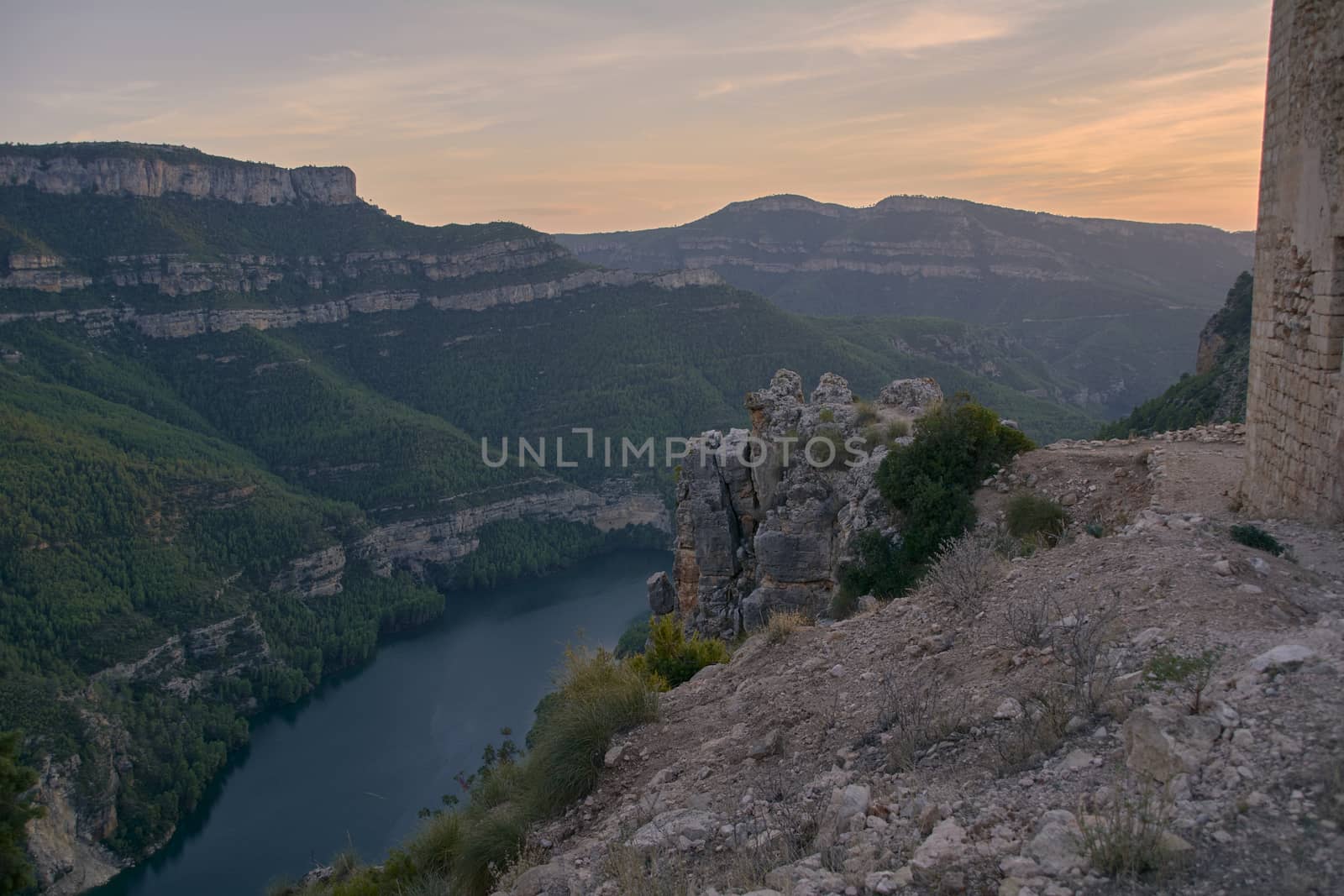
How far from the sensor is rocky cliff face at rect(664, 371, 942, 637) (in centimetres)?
1391

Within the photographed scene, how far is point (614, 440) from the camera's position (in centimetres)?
7712

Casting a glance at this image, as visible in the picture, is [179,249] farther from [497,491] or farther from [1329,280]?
[1329,280]

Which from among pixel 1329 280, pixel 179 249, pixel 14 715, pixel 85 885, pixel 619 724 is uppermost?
pixel 179 249

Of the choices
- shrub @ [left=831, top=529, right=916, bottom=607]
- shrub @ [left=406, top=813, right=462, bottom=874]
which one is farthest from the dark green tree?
shrub @ [left=831, top=529, right=916, bottom=607]

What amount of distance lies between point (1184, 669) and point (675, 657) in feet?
21.0

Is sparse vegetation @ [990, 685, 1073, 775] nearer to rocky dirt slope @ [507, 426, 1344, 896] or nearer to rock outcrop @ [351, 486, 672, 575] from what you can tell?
rocky dirt slope @ [507, 426, 1344, 896]

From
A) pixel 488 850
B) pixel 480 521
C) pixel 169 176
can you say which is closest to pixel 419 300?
pixel 169 176

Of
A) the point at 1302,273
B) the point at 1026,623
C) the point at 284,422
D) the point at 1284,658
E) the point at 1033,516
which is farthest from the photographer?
the point at 284,422

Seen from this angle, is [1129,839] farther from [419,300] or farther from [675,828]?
[419,300]

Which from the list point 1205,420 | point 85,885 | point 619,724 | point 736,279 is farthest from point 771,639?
point 736,279

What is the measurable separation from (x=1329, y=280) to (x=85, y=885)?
134 feet

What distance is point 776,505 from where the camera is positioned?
15273mm

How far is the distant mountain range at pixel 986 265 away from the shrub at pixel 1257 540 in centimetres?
10279

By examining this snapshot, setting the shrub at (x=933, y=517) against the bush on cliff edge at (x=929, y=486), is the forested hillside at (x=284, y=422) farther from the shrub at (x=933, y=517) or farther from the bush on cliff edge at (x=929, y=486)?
the shrub at (x=933, y=517)
